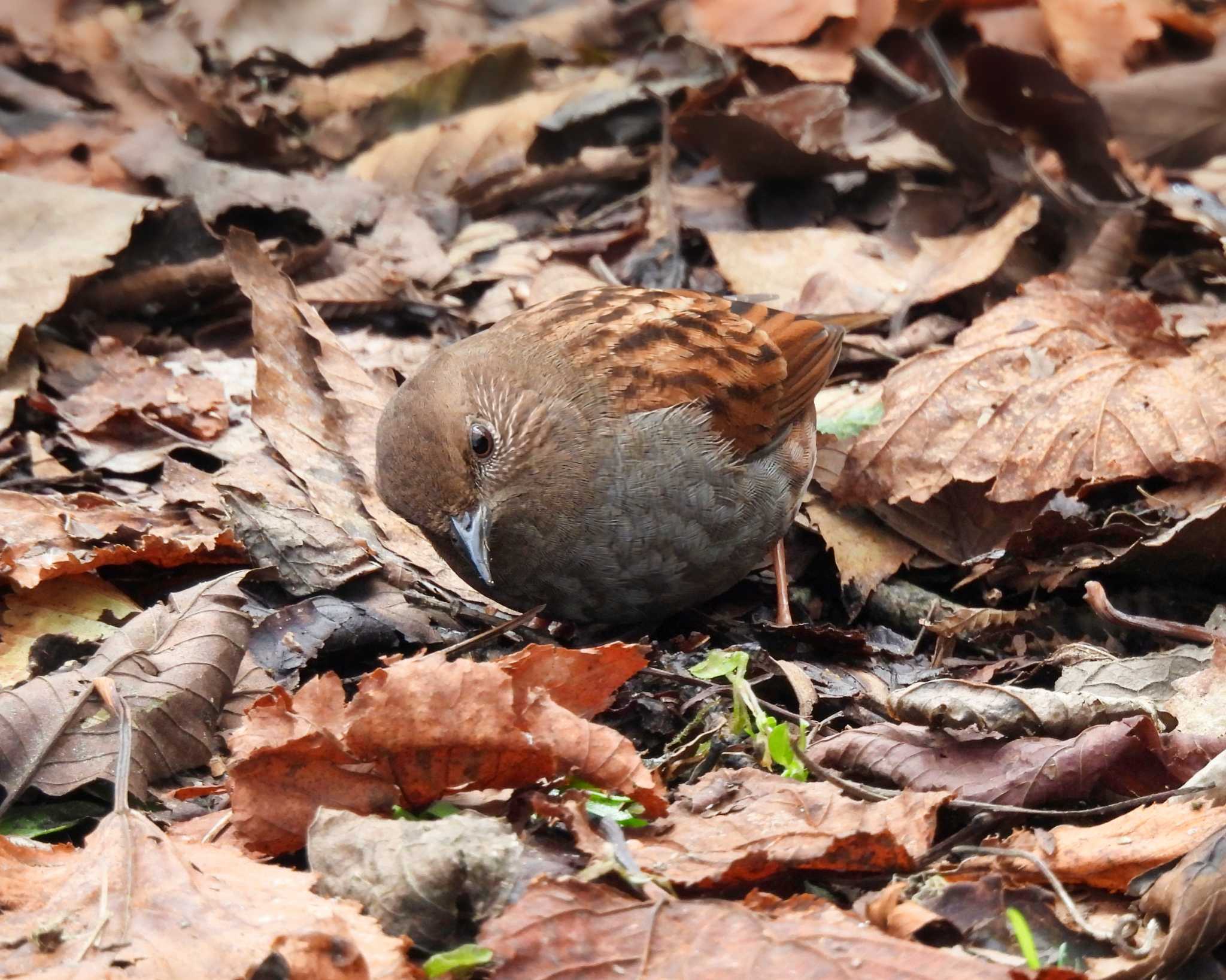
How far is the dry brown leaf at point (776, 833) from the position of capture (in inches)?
125

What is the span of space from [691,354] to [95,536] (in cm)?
217

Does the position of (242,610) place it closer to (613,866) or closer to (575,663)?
(575,663)

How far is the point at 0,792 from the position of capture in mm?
3734

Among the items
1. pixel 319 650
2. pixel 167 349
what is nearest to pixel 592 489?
pixel 319 650

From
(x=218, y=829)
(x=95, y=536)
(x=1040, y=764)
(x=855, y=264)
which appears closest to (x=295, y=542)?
(x=95, y=536)

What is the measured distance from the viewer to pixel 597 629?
5.45 m

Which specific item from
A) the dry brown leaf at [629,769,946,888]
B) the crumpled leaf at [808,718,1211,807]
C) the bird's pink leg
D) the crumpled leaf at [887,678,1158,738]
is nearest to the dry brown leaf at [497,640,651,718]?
the dry brown leaf at [629,769,946,888]

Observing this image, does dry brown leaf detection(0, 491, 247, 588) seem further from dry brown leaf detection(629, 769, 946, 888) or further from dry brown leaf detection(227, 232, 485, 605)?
dry brown leaf detection(629, 769, 946, 888)

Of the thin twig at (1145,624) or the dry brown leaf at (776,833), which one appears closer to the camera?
the dry brown leaf at (776,833)

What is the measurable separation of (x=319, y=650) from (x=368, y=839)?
1.54 meters

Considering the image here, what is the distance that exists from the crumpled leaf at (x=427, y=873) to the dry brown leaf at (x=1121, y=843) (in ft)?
3.79

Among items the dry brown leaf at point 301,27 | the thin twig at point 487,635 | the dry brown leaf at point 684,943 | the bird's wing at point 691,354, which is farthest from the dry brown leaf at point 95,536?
the dry brown leaf at point 301,27

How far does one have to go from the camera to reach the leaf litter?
307 cm

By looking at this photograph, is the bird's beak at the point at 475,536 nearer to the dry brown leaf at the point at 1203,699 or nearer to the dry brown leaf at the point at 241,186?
the dry brown leaf at the point at 1203,699
